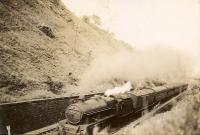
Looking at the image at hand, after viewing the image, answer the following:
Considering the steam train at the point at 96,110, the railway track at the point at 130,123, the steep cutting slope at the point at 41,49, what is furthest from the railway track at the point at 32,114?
the steep cutting slope at the point at 41,49

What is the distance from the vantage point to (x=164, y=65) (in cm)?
3925

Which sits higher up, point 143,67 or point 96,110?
point 143,67

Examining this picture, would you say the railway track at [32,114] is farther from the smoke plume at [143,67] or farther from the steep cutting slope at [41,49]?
the smoke plume at [143,67]

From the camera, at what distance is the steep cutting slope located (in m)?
19.6

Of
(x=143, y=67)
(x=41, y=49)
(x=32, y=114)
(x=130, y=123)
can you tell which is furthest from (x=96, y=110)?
(x=143, y=67)

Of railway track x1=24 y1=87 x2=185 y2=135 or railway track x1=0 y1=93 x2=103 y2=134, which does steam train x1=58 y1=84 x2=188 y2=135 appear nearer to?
railway track x1=24 y1=87 x2=185 y2=135

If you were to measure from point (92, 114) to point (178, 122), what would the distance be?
6.29 metres

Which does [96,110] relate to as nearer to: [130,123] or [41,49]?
[130,123]

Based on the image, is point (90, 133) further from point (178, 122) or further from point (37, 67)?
point (37, 67)

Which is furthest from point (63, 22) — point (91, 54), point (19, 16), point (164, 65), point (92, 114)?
point (92, 114)

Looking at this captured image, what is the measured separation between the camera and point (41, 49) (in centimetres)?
2627

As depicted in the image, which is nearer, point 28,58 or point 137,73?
point 28,58

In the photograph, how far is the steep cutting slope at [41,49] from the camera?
64.2 ft

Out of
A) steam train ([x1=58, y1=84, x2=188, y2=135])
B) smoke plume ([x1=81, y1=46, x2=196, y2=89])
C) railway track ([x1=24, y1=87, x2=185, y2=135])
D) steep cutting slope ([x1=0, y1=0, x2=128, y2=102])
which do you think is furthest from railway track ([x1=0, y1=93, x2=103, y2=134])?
smoke plume ([x1=81, y1=46, x2=196, y2=89])
